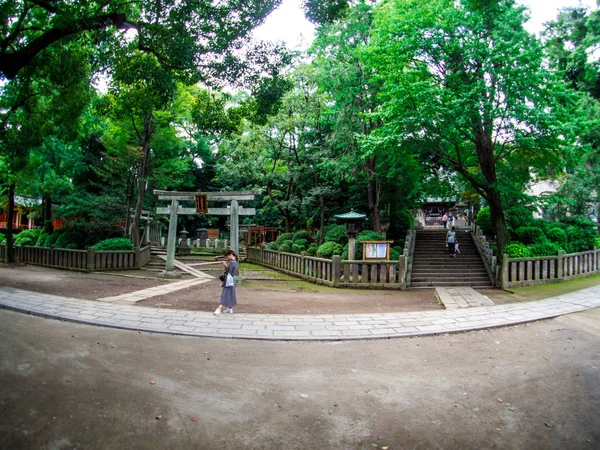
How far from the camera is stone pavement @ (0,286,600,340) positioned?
684 centimetres

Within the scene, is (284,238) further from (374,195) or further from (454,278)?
(454,278)

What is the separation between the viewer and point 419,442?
11.2ft

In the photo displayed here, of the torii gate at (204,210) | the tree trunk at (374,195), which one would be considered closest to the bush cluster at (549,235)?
the tree trunk at (374,195)

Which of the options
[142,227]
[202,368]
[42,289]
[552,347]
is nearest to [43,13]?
→ [42,289]

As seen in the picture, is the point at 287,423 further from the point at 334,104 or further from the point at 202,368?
the point at 334,104

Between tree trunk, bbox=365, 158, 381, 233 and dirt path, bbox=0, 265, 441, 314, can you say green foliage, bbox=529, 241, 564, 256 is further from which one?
tree trunk, bbox=365, 158, 381, 233

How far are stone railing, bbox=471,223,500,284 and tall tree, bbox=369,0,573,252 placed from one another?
273 cm

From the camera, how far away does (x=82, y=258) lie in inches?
623

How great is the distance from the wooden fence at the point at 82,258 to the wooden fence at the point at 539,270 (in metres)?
15.7

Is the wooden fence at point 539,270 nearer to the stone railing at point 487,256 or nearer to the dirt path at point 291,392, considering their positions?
the stone railing at point 487,256

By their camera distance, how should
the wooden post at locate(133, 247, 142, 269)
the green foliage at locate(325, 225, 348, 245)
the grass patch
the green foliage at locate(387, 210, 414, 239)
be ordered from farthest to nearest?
the green foliage at locate(387, 210, 414, 239), the wooden post at locate(133, 247, 142, 269), the green foliage at locate(325, 225, 348, 245), the grass patch

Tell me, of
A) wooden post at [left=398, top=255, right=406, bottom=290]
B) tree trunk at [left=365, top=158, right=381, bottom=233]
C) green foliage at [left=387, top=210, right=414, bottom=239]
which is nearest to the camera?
wooden post at [left=398, top=255, right=406, bottom=290]

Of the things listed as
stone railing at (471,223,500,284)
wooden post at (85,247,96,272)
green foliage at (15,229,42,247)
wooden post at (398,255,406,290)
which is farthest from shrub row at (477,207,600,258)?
green foliage at (15,229,42,247)

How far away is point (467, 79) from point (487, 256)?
281 inches
